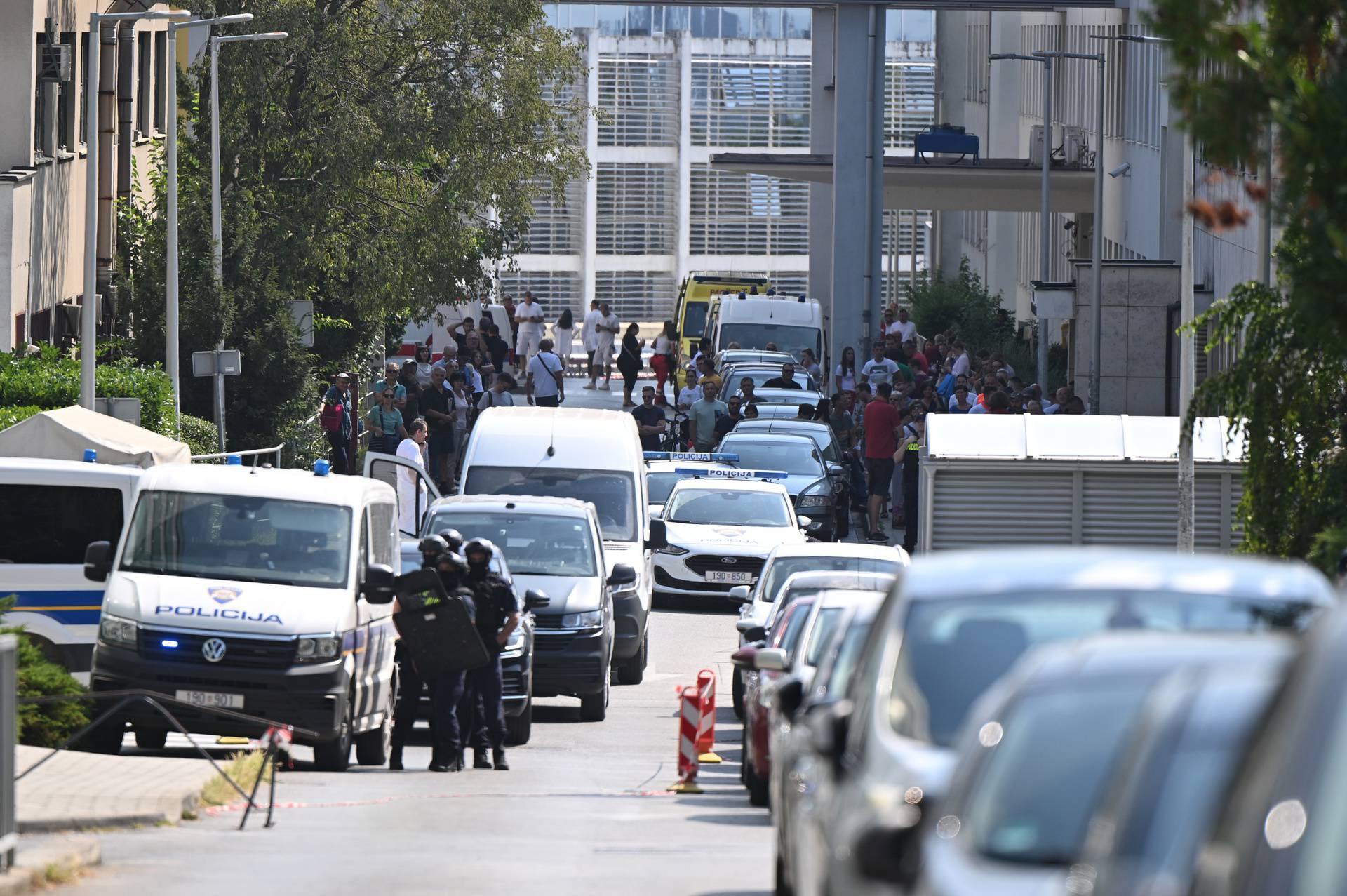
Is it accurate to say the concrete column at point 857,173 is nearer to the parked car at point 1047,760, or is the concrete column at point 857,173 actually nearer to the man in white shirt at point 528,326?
the man in white shirt at point 528,326

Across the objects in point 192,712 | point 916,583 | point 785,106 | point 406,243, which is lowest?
point 192,712

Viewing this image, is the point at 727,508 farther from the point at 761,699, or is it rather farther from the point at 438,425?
the point at 761,699

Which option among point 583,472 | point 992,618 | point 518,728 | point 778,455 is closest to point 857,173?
point 778,455

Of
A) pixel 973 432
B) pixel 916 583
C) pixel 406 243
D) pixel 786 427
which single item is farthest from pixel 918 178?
pixel 916 583

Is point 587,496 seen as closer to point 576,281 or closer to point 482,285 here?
point 482,285

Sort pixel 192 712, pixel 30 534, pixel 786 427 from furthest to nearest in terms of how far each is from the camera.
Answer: pixel 786 427, pixel 30 534, pixel 192 712

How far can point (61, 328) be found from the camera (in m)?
39.0

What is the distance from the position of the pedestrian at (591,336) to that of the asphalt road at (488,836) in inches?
1451

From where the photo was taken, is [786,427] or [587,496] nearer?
[587,496]

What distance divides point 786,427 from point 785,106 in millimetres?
61561

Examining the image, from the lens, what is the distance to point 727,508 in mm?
27938

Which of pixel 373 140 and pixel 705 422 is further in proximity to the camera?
pixel 373 140

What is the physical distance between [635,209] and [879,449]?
59.9 m

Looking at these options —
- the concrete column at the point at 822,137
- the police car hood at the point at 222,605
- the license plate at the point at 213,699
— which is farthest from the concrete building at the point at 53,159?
the concrete column at the point at 822,137
